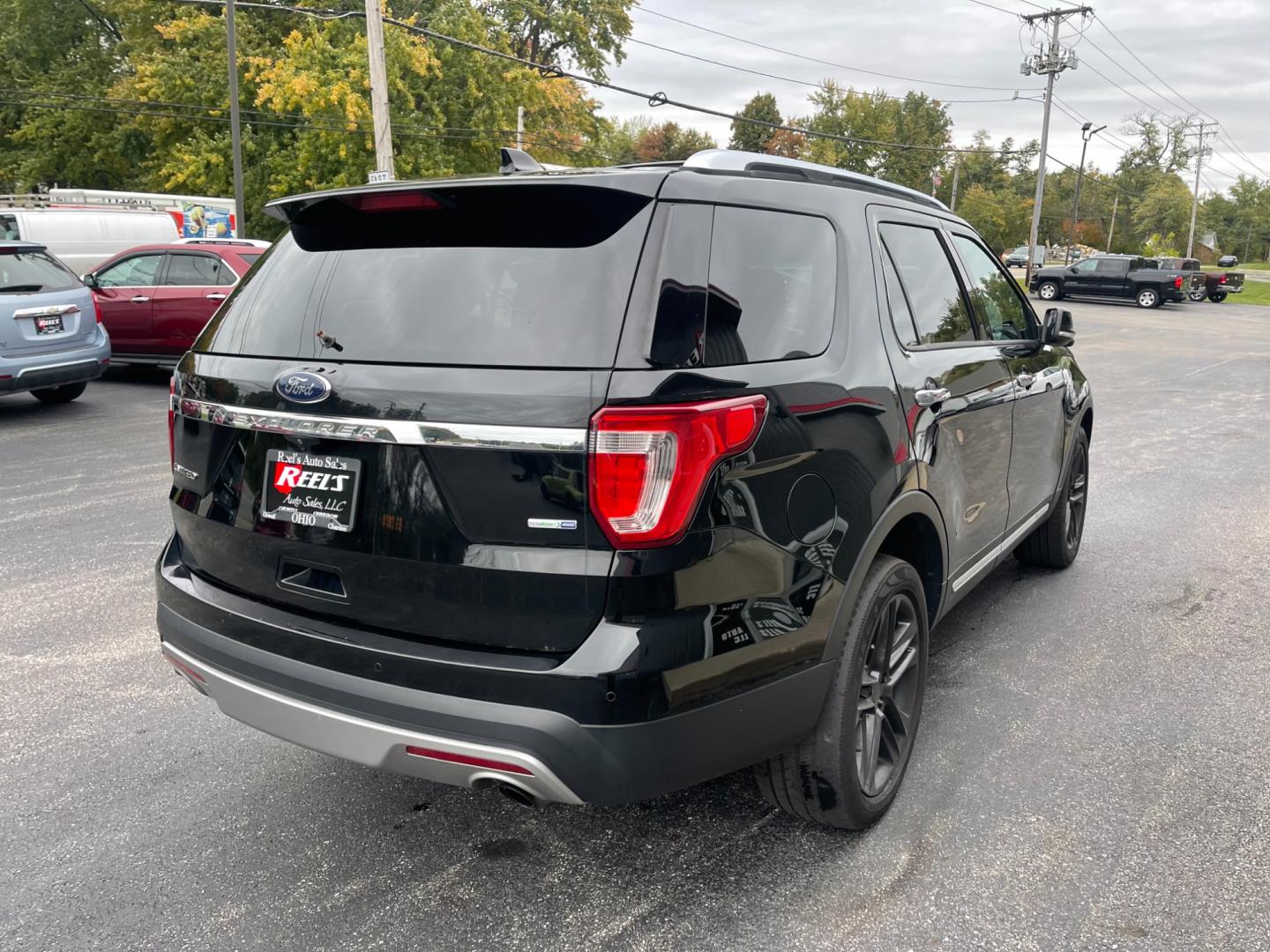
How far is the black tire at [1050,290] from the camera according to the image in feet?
125

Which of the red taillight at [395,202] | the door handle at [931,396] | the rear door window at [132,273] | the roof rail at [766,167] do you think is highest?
the roof rail at [766,167]

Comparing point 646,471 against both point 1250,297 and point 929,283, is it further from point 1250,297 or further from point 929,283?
point 1250,297

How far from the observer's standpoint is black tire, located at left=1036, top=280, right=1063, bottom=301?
125 ft

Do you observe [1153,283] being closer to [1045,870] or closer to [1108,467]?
[1108,467]

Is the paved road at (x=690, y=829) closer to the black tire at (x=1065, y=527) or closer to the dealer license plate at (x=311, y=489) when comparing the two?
the black tire at (x=1065, y=527)

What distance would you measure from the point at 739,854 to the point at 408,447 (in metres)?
1.48

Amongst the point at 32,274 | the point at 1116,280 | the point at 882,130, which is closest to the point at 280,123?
the point at 32,274

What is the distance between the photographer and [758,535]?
223 cm

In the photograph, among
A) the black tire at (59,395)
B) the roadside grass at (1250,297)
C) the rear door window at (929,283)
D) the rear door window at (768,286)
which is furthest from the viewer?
the roadside grass at (1250,297)

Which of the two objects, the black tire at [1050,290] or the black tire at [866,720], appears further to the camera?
the black tire at [1050,290]

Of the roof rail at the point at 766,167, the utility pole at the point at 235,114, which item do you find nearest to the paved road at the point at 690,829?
the roof rail at the point at 766,167

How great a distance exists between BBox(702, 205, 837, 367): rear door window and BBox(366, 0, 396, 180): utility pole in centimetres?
1795

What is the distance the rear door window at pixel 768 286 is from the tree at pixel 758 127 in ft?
283

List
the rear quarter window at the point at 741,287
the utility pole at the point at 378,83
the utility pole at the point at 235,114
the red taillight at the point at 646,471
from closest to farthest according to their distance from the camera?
the red taillight at the point at 646,471 < the rear quarter window at the point at 741,287 < the utility pole at the point at 378,83 < the utility pole at the point at 235,114
